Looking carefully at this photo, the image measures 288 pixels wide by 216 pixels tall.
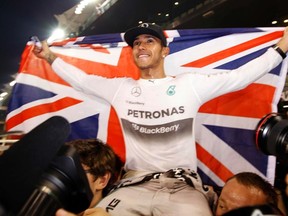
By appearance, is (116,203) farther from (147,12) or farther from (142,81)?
(147,12)

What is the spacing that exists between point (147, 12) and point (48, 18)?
10463 millimetres

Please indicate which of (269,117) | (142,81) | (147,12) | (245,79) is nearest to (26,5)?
(142,81)

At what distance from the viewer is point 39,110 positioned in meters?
2.01

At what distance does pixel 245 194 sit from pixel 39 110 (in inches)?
58.5

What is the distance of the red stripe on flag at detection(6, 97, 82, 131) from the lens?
199 cm

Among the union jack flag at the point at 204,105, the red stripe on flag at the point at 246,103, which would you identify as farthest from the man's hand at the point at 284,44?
the red stripe on flag at the point at 246,103

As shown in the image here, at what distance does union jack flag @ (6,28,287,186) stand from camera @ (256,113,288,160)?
0.37m

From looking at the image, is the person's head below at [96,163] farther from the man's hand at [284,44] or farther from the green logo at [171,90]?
the man's hand at [284,44]

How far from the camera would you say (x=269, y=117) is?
1.37 m

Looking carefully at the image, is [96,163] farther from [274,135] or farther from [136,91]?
[274,135]

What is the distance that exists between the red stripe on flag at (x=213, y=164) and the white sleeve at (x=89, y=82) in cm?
64

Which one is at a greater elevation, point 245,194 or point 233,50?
point 233,50

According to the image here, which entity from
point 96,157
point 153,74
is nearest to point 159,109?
point 153,74

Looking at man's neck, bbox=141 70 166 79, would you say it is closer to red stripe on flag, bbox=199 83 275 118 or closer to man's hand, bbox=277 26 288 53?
red stripe on flag, bbox=199 83 275 118
